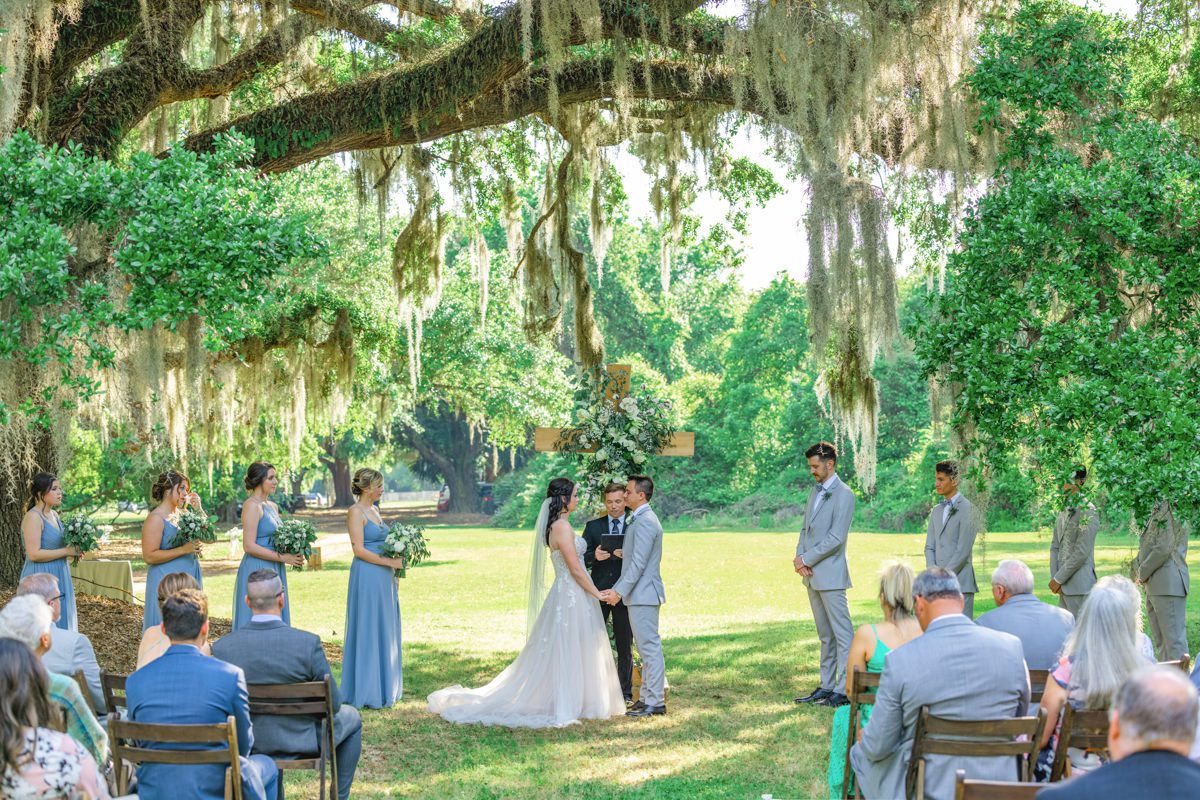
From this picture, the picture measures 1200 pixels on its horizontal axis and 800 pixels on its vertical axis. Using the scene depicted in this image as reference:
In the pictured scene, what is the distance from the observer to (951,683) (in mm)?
4348

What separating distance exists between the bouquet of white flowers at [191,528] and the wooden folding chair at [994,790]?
6.05m

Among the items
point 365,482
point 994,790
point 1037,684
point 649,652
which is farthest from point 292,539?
point 994,790

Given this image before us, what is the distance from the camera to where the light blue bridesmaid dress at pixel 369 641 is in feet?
27.9

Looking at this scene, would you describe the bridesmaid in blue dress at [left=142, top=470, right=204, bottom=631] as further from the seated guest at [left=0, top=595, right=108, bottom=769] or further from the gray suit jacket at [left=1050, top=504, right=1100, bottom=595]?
the gray suit jacket at [left=1050, top=504, right=1100, bottom=595]

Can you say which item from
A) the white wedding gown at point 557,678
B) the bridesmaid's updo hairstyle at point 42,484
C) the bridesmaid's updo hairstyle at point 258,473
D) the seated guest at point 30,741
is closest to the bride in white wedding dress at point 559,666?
the white wedding gown at point 557,678

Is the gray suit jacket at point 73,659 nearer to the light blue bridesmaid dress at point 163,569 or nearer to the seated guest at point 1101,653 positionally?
the light blue bridesmaid dress at point 163,569

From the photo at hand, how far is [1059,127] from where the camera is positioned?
25.9ft

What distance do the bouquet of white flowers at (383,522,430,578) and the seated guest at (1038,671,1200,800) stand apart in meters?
6.16

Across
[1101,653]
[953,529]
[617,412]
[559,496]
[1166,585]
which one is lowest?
[1166,585]

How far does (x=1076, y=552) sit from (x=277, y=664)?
20.3 feet

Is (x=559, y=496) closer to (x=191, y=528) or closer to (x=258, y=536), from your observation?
(x=258, y=536)

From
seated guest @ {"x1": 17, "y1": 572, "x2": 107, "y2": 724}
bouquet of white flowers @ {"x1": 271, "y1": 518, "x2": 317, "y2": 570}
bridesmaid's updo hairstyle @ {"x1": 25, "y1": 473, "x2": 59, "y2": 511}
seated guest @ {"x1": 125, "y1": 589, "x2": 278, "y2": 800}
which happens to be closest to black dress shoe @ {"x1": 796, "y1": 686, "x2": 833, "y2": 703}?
bouquet of white flowers @ {"x1": 271, "y1": 518, "x2": 317, "y2": 570}

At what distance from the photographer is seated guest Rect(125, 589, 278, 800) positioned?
4.29m

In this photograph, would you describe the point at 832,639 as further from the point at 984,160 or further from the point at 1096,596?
the point at 1096,596
